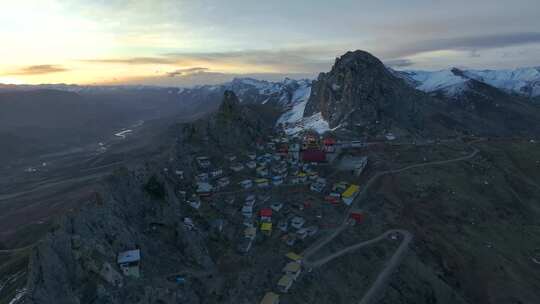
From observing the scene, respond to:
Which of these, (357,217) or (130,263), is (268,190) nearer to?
(357,217)

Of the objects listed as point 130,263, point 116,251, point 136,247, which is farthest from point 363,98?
point 130,263

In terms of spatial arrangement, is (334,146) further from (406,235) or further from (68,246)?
(68,246)

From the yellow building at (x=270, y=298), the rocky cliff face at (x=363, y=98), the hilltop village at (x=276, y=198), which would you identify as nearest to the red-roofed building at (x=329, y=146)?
the hilltop village at (x=276, y=198)

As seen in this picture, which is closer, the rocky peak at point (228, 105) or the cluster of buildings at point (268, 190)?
the cluster of buildings at point (268, 190)

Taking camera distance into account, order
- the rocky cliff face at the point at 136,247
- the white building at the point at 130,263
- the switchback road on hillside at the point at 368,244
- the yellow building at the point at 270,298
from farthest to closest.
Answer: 1. the switchback road on hillside at the point at 368,244
2. the yellow building at the point at 270,298
3. the white building at the point at 130,263
4. the rocky cliff face at the point at 136,247

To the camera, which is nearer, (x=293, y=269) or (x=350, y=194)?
(x=293, y=269)

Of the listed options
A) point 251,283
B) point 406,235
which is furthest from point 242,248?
point 406,235

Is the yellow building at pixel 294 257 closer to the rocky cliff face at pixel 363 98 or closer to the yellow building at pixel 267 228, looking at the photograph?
the yellow building at pixel 267 228

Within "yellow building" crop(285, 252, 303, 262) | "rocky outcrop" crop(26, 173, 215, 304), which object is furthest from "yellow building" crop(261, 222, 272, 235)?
"rocky outcrop" crop(26, 173, 215, 304)

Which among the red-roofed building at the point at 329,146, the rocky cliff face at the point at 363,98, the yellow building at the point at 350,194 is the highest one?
the rocky cliff face at the point at 363,98

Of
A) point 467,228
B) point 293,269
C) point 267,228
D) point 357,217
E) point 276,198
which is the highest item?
point 276,198
